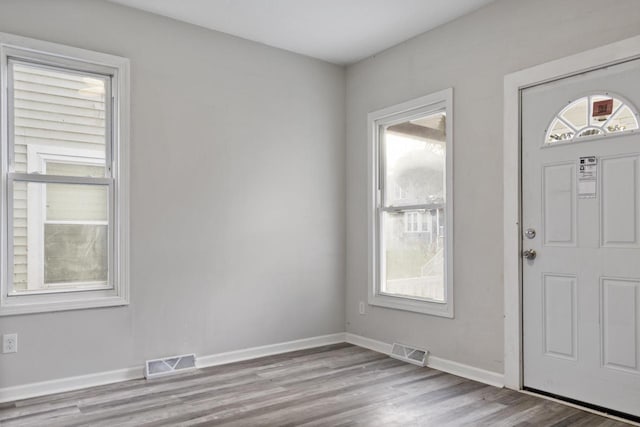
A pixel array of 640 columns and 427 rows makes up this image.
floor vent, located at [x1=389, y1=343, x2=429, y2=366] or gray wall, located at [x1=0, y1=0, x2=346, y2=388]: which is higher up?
gray wall, located at [x1=0, y1=0, x2=346, y2=388]

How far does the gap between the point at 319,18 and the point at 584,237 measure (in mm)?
2475

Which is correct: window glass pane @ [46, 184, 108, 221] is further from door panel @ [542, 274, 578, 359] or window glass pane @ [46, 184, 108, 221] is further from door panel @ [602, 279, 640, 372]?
door panel @ [602, 279, 640, 372]

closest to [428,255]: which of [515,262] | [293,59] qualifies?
[515,262]

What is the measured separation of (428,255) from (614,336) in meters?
1.53

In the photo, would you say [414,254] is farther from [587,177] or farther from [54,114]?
[54,114]

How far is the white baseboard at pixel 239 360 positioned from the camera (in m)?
3.16

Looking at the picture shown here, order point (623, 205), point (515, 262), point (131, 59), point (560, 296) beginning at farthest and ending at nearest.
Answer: point (131, 59) → point (515, 262) → point (560, 296) → point (623, 205)

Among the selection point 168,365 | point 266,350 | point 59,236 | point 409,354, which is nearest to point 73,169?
point 59,236

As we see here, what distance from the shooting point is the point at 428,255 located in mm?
4055

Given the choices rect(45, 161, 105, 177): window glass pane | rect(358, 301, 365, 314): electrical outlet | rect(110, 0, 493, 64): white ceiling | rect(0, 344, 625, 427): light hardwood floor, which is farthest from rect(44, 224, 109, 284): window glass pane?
rect(358, 301, 365, 314): electrical outlet

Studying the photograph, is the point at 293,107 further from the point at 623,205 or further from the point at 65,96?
the point at 623,205

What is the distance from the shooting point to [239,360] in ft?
13.2

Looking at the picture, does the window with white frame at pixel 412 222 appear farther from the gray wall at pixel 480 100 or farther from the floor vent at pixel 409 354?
the floor vent at pixel 409 354

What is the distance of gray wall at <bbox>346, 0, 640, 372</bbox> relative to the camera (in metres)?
3.06
